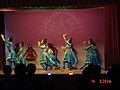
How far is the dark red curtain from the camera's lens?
1105 centimetres

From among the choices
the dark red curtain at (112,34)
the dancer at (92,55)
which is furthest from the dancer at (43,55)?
the dark red curtain at (112,34)

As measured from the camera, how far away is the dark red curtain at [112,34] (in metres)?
11.1

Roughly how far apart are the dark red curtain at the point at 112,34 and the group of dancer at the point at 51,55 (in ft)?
1.70

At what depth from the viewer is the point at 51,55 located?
460 inches

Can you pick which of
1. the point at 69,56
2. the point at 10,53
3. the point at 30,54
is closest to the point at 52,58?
the point at 69,56

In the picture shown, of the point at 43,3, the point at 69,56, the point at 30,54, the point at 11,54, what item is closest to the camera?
the point at 43,3

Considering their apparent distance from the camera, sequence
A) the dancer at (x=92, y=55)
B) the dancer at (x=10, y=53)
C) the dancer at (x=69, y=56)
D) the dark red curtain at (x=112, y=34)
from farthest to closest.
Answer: the dancer at (x=10, y=53)
the dancer at (x=69, y=56)
the dancer at (x=92, y=55)
the dark red curtain at (x=112, y=34)

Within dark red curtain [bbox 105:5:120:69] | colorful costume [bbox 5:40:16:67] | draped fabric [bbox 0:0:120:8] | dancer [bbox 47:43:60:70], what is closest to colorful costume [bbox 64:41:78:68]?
dancer [bbox 47:43:60:70]

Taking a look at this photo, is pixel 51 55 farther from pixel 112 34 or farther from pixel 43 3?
pixel 112 34

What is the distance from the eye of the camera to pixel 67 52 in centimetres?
1162

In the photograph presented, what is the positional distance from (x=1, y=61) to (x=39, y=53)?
4.61ft

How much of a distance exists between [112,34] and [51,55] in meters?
2.18

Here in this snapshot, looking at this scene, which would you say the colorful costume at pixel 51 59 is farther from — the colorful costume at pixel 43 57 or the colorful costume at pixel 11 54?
the colorful costume at pixel 11 54

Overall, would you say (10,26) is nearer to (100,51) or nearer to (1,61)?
(1,61)
